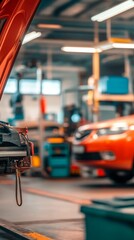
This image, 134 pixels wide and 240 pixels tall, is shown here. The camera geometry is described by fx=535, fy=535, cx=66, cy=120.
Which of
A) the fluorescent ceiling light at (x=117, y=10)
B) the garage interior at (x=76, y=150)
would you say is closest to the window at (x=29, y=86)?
the garage interior at (x=76, y=150)

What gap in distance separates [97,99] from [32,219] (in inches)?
312

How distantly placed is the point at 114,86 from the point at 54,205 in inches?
286

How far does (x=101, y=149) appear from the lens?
1023cm

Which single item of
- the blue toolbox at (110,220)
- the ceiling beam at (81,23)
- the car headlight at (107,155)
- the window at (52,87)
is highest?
the ceiling beam at (81,23)

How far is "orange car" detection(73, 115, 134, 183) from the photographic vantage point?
9977 mm

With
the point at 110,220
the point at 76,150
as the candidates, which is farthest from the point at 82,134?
the point at 110,220

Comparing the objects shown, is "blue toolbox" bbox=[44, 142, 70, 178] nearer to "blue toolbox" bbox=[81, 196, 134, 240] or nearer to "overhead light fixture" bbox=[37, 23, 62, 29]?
"overhead light fixture" bbox=[37, 23, 62, 29]

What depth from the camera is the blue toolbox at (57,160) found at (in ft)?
44.5

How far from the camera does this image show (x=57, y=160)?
13.6 meters

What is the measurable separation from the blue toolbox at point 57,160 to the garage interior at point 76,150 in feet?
0.08

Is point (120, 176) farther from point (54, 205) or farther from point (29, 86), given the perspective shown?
point (29, 86)

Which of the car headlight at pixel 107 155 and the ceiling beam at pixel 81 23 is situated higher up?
the ceiling beam at pixel 81 23

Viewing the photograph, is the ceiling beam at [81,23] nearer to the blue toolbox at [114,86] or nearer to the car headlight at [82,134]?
the blue toolbox at [114,86]

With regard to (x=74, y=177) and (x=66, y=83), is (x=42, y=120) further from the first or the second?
(x=66, y=83)
